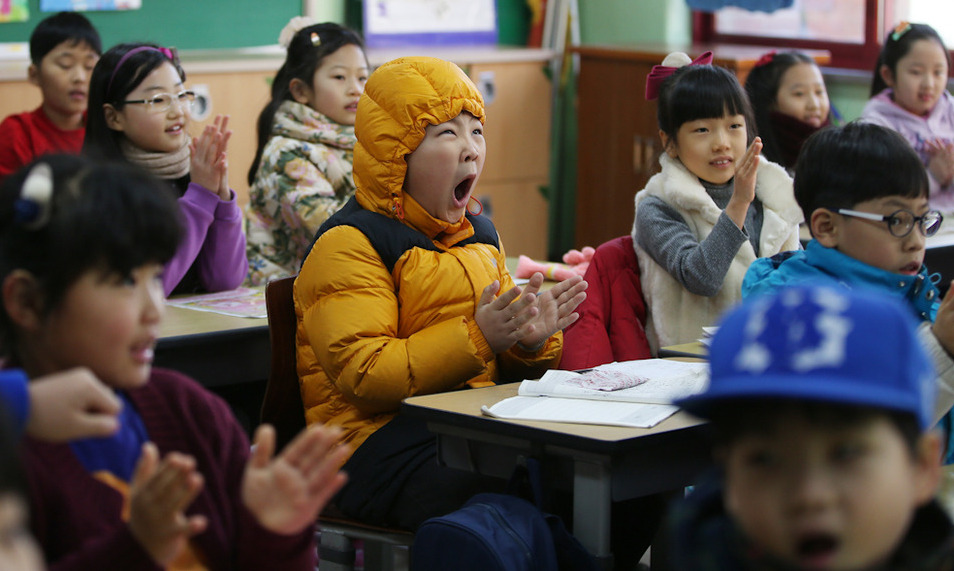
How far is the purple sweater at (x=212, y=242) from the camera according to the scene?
308 centimetres

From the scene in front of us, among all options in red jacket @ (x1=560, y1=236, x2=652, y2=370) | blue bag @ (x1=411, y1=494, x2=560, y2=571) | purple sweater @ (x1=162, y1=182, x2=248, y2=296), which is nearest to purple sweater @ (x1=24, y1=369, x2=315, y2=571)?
blue bag @ (x1=411, y1=494, x2=560, y2=571)

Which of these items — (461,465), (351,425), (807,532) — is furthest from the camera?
(351,425)

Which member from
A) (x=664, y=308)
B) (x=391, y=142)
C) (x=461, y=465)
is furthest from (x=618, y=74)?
(x=461, y=465)

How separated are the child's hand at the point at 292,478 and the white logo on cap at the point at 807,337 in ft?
1.52

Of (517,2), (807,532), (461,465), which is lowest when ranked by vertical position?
(461,465)

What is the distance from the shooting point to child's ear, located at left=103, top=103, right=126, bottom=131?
323 centimetres

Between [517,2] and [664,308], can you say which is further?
[517,2]

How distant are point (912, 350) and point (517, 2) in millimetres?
5630

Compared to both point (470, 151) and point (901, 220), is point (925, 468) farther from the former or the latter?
point (470, 151)

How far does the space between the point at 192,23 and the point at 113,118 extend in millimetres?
2128

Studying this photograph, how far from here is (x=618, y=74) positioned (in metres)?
6.06

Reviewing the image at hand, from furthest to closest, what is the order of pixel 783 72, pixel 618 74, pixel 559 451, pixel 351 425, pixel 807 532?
1. pixel 618 74
2. pixel 783 72
3. pixel 351 425
4. pixel 559 451
5. pixel 807 532

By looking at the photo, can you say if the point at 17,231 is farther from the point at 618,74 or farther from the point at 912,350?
the point at 618,74

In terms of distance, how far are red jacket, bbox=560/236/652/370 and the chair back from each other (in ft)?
2.04
